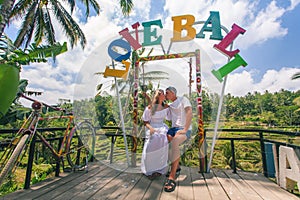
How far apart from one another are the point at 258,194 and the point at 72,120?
2156mm

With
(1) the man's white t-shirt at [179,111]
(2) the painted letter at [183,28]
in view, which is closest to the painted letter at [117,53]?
(2) the painted letter at [183,28]

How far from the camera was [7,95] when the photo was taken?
81cm

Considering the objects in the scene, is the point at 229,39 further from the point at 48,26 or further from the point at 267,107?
the point at 267,107

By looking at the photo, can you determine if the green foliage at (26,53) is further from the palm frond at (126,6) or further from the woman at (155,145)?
the palm frond at (126,6)

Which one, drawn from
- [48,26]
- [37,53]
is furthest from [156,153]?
[48,26]

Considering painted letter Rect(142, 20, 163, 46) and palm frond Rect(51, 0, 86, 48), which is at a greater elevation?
palm frond Rect(51, 0, 86, 48)

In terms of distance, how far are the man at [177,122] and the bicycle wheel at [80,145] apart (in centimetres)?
119

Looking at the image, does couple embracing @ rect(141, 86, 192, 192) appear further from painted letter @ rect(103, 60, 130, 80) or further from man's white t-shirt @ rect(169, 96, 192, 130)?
painted letter @ rect(103, 60, 130, 80)

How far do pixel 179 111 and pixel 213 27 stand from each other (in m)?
1.23

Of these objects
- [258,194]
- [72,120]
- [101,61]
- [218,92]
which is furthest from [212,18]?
[72,120]

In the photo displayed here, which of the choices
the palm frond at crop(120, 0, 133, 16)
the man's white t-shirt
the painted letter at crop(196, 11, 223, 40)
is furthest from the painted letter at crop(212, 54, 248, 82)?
the palm frond at crop(120, 0, 133, 16)

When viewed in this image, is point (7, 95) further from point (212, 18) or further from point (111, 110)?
point (212, 18)

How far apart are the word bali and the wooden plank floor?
1.22 metres

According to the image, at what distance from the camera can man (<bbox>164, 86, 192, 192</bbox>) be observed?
1969mm
